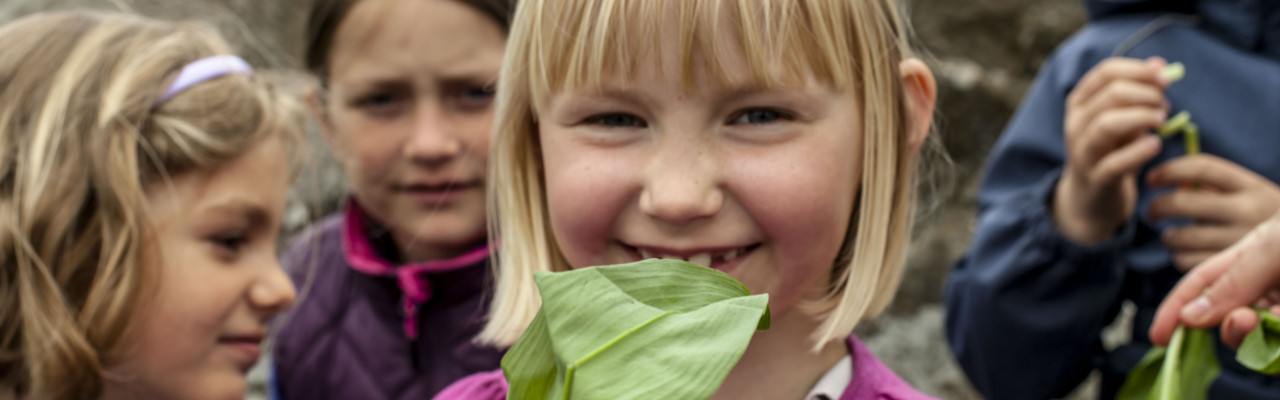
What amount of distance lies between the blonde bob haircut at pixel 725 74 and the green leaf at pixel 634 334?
30 centimetres

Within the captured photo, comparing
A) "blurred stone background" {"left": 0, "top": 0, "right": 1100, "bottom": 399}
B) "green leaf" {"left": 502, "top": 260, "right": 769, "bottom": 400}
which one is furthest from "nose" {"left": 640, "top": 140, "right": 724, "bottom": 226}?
"blurred stone background" {"left": 0, "top": 0, "right": 1100, "bottom": 399}

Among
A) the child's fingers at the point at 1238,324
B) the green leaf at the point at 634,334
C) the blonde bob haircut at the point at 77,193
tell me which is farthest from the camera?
the blonde bob haircut at the point at 77,193

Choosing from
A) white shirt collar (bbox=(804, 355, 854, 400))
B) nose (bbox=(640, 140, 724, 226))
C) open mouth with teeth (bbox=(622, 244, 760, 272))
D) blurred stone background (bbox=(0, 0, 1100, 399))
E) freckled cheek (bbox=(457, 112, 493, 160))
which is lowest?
blurred stone background (bbox=(0, 0, 1100, 399))

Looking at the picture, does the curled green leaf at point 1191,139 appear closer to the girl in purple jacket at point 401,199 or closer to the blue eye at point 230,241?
the girl in purple jacket at point 401,199

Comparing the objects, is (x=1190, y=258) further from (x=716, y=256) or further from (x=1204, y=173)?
(x=716, y=256)

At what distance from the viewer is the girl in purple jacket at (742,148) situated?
0.93 meters

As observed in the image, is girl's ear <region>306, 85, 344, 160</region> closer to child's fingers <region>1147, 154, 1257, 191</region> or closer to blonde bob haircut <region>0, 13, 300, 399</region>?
blonde bob haircut <region>0, 13, 300, 399</region>

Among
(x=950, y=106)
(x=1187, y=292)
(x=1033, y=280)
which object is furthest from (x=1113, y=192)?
(x=950, y=106)

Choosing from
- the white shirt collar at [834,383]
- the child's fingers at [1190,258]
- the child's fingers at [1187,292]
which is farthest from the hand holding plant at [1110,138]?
the white shirt collar at [834,383]

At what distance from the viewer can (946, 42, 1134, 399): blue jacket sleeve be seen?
168 centimetres

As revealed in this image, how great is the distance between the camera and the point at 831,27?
992 millimetres

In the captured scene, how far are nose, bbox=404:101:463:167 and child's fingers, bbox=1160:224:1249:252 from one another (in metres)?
1.08

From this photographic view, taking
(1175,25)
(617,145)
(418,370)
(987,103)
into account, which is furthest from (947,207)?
(617,145)

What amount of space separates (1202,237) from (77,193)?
5.04 feet
